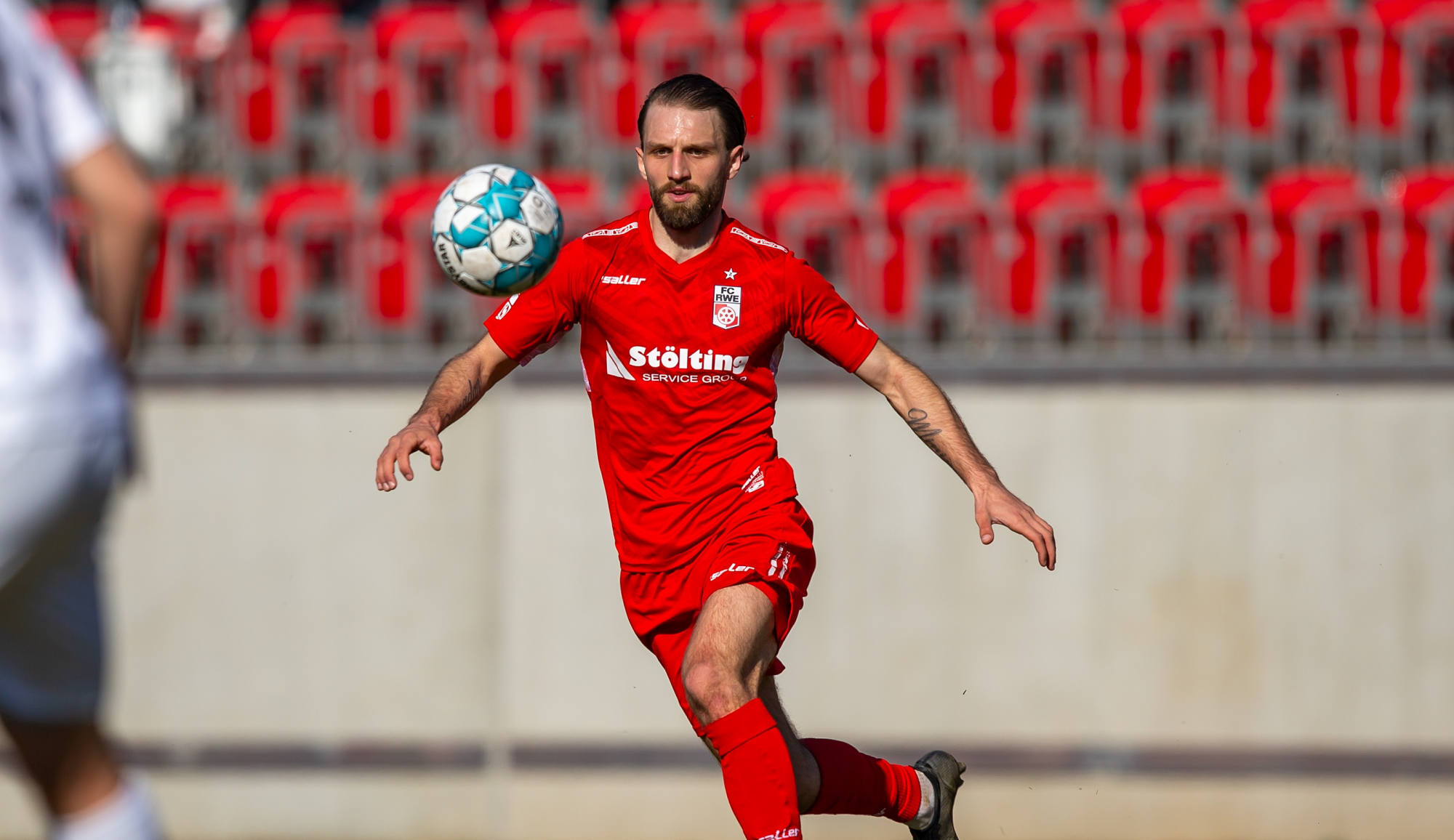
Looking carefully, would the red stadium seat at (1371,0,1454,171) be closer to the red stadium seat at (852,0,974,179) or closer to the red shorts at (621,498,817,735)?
the red stadium seat at (852,0,974,179)

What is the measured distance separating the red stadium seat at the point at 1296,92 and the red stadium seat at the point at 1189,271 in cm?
105

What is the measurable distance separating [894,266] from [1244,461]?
7.61ft

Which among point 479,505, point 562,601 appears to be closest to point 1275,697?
point 562,601

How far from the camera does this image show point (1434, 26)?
9.09m

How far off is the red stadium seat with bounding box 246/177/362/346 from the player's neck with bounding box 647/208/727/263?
14.2 ft

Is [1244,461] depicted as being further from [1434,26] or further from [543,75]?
[543,75]

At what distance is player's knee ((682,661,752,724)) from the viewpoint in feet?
13.5

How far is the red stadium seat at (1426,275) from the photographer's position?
791cm

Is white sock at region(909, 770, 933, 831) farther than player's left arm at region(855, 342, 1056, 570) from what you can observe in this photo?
Yes

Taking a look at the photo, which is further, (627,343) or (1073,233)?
(1073,233)

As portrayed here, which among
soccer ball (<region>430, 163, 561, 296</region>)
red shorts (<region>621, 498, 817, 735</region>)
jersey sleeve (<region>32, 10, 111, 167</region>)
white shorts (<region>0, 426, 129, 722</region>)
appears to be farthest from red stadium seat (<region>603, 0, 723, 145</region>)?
white shorts (<region>0, 426, 129, 722</region>)

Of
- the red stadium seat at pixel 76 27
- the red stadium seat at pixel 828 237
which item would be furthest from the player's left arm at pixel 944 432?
the red stadium seat at pixel 76 27

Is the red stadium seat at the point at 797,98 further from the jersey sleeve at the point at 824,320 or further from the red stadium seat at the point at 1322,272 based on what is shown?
the jersey sleeve at the point at 824,320

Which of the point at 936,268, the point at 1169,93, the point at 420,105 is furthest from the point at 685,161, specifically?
the point at 420,105
